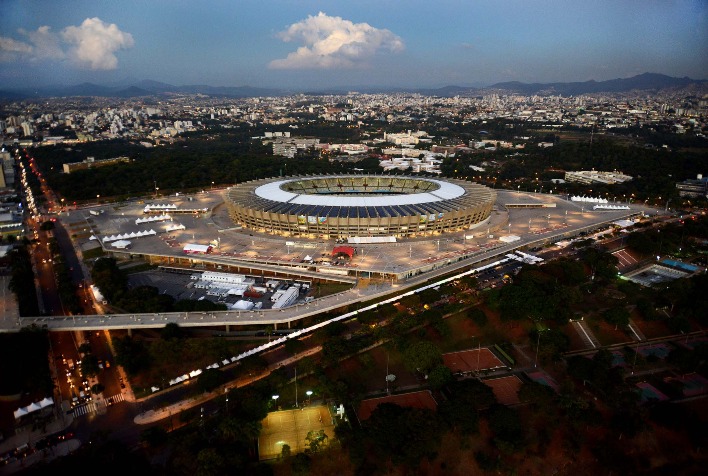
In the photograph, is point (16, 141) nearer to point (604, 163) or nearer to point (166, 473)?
point (166, 473)

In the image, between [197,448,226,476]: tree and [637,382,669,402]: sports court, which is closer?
[197,448,226,476]: tree

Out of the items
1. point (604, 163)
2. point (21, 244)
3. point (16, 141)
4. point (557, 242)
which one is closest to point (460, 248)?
point (557, 242)

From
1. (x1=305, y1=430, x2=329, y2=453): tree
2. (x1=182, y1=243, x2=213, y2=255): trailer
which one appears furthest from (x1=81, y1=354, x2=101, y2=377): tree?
(x1=182, y1=243, x2=213, y2=255): trailer

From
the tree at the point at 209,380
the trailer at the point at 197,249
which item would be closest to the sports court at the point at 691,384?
the tree at the point at 209,380

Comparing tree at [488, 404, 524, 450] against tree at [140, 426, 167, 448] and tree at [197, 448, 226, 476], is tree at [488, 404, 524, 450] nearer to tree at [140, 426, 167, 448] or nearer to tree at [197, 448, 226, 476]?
tree at [197, 448, 226, 476]

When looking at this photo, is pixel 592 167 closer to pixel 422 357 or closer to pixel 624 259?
pixel 624 259

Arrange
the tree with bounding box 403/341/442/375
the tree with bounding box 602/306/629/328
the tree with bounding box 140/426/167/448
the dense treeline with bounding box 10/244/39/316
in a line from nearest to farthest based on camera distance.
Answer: the tree with bounding box 140/426/167/448 < the tree with bounding box 403/341/442/375 < the tree with bounding box 602/306/629/328 < the dense treeline with bounding box 10/244/39/316
